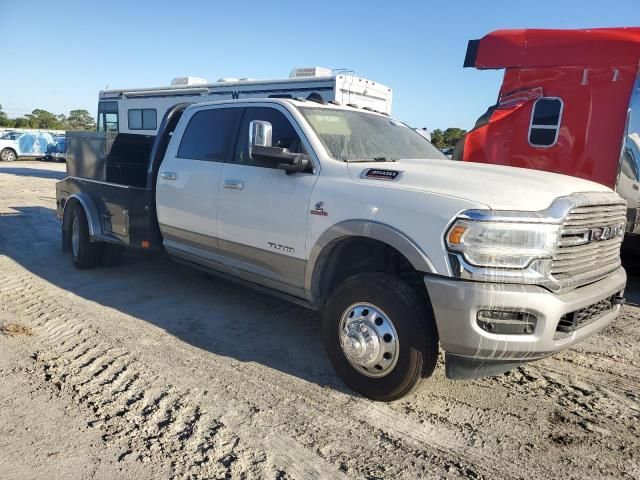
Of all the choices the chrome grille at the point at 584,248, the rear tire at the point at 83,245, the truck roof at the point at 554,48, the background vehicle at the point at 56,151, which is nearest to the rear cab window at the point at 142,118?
the rear tire at the point at 83,245

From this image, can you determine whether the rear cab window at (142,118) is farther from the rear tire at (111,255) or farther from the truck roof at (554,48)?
the truck roof at (554,48)

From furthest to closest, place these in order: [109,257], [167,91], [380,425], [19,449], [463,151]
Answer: [167,91] → [463,151] → [109,257] → [380,425] → [19,449]

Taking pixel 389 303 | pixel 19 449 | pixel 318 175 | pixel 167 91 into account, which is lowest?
pixel 19 449

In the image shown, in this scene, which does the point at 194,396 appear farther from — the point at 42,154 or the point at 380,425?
the point at 42,154

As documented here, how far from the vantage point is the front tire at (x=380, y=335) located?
3.28m

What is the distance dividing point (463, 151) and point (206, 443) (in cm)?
585

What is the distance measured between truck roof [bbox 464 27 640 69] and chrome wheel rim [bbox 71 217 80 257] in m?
5.84

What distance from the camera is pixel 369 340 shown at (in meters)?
3.46

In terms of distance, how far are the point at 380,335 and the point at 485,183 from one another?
1168 millimetres

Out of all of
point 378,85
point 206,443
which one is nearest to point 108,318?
point 206,443

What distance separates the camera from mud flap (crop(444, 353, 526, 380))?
3158 millimetres

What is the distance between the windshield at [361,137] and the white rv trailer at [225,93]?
4.06m

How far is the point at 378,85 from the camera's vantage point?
13.0m

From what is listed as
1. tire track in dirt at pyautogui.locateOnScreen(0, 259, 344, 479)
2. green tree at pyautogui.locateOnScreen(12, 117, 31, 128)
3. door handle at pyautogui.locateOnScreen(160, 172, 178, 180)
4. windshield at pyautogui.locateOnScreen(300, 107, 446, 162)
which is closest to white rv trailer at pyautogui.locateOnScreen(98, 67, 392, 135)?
windshield at pyautogui.locateOnScreen(300, 107, 446, 162)
